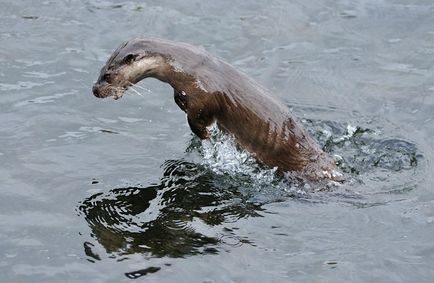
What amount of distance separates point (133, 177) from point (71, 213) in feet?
2.27

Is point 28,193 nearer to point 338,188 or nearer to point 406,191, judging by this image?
point 338,188

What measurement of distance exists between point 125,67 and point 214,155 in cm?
124

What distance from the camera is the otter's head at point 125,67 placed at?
6.46 meters

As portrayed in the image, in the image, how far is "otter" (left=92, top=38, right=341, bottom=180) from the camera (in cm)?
652

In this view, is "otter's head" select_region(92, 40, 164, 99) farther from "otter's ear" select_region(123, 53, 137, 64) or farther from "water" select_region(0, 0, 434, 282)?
"water" select_region(0, 0, 434, 282)

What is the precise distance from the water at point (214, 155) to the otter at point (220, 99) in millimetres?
173

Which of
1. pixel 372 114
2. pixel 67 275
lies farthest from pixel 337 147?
pixel 67 275

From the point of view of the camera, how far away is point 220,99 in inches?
268

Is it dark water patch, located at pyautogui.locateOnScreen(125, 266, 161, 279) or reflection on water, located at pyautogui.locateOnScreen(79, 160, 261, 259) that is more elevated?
reflection on water, located at pyautogui.locateOnScreen(79, 160, 261, 259)

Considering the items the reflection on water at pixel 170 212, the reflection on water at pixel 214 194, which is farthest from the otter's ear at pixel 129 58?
the reflection on water at pixel 170 212

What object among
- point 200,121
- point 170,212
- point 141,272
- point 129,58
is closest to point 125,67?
point 129,58

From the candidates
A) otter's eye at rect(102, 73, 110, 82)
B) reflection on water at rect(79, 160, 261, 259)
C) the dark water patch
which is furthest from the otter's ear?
the dark water patch

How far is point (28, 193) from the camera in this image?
680 cm

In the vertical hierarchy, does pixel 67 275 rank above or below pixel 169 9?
below
